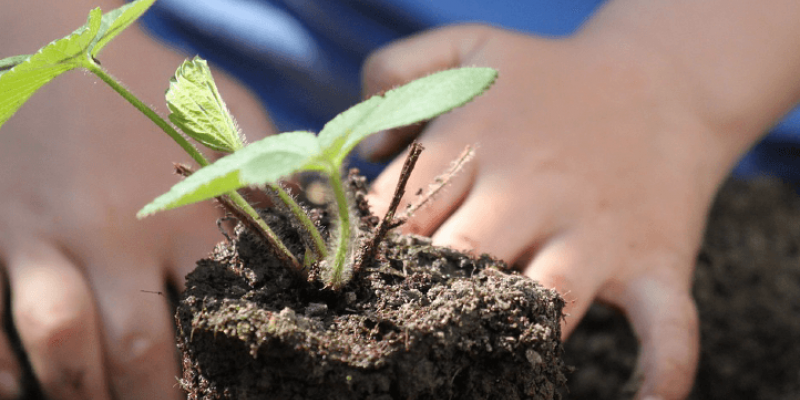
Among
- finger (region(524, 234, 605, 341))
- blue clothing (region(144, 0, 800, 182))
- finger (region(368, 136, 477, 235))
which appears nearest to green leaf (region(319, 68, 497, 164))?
finger (region(368, 136, 477, 235))

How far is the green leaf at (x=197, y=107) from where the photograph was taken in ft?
1.69

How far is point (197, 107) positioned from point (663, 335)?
85cm

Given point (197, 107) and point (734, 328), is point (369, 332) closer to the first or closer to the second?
point (197, 107)

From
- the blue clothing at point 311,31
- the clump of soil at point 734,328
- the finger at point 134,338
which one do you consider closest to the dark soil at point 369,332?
the finger at point 134,338

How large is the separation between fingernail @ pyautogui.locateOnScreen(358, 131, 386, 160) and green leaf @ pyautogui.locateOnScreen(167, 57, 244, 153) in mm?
561

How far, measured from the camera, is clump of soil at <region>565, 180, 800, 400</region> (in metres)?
1.21

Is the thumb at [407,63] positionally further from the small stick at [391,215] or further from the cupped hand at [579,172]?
the small stick at [391,215]

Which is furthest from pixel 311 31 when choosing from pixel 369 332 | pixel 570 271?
pixel 369 332

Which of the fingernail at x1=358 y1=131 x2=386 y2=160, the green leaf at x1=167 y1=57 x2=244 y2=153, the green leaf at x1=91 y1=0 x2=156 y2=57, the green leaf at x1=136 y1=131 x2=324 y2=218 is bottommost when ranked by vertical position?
the fingernail at x1=358 y1=131 x2=386 y2=160

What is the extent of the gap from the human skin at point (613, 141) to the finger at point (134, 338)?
1.26ft

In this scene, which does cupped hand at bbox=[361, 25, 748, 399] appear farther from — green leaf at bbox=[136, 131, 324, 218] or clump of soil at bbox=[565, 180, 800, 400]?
green leaf at bbox=[136, 131, 324, 218]

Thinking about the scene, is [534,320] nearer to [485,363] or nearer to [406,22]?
[485,363]

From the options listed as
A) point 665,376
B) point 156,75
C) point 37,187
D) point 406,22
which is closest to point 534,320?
point 665,376

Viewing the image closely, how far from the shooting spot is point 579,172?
43.0 inches
